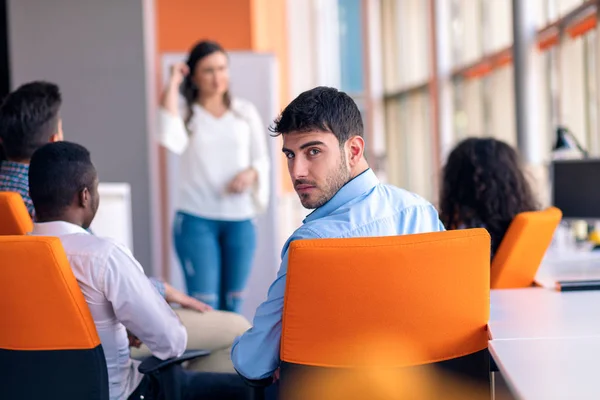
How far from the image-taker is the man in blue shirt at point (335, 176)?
1.82 metres

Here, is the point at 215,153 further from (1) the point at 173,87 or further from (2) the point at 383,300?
(2) the point at 383,300

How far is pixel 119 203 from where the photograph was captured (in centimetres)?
484

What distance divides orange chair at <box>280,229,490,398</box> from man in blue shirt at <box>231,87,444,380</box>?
0.22m

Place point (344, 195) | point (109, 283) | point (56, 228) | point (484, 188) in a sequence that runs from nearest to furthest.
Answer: point (344, 195), point (109, 283), point (56, 228), point (484, 188)

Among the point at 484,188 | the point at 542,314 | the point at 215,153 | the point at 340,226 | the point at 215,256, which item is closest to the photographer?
the point at 340,226

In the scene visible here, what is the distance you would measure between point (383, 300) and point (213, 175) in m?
3.07

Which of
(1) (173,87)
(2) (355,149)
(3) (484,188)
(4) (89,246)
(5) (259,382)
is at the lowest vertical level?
(5) (259,382)

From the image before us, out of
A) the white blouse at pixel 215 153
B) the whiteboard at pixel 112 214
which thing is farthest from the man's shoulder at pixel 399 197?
the whiteboard at pixel 112 214

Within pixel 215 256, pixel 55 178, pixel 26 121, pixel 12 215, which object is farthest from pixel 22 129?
pixel 215 256

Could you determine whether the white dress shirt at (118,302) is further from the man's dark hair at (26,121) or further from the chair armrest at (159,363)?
the man's dark hair at (26,121)

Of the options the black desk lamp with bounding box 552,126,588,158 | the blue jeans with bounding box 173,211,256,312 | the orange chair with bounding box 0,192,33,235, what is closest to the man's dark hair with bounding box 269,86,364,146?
the orange chair with bounding box 0,192,33,235

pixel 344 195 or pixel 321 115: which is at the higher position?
pixel 321 115

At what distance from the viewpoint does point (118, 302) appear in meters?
2.16

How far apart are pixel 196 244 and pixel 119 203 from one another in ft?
2.53
